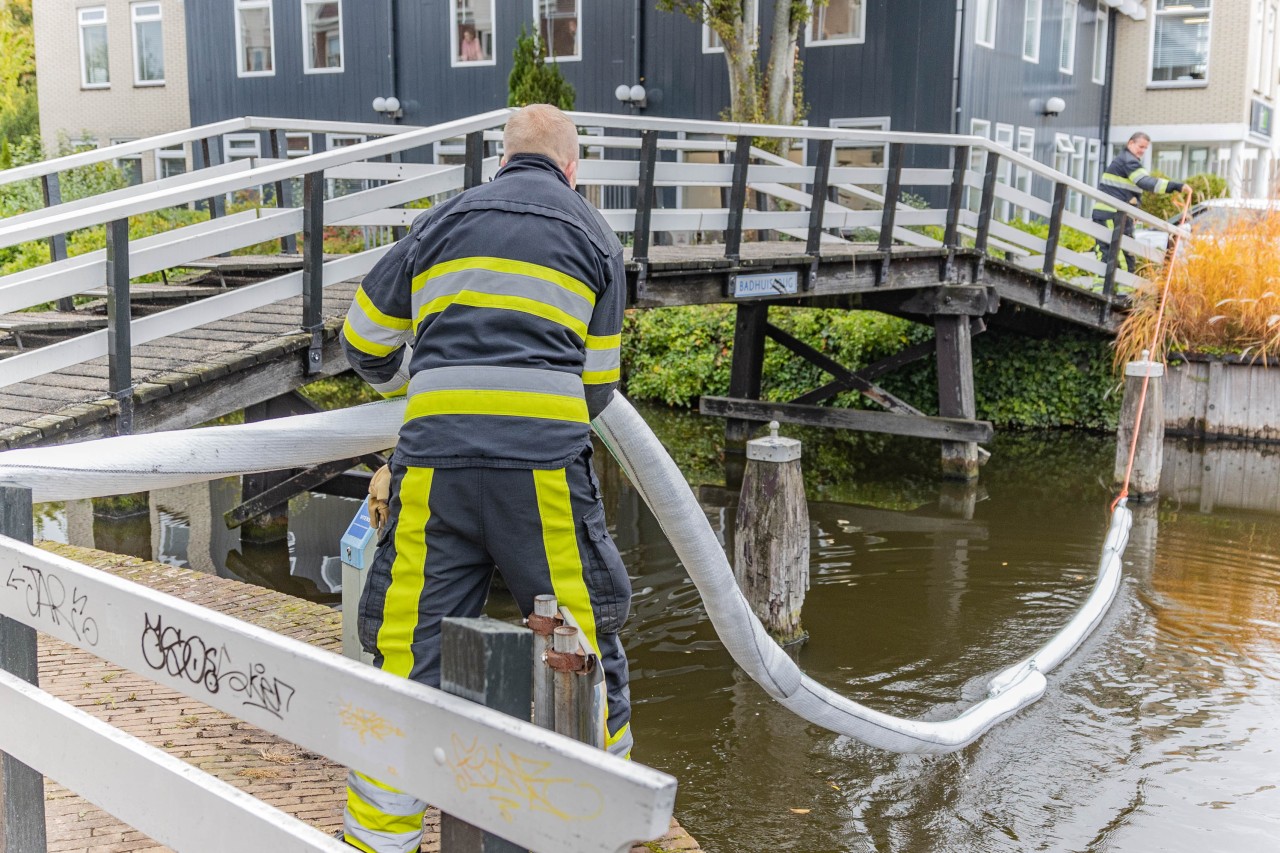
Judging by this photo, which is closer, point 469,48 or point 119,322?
point 119,322

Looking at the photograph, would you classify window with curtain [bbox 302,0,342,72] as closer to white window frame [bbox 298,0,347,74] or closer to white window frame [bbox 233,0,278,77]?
white window frame [bbox 298,0,347,74]

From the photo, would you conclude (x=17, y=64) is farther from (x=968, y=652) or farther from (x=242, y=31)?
(x=968, y=652)

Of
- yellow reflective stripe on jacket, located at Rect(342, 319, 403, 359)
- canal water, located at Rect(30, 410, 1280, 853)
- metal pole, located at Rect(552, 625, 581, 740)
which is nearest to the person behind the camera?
metal pole, located at Rect(552, 625, 581, 740)

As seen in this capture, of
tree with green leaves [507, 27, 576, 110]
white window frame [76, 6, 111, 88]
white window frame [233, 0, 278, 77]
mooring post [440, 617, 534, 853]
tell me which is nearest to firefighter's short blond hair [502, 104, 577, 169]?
mooring post [440, 617, 534, 853]

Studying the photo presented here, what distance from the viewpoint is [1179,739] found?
227 inches

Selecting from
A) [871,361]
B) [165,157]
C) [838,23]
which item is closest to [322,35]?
[165,157]

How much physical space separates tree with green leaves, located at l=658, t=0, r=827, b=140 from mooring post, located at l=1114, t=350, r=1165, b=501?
25.3ft

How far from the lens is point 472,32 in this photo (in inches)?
903

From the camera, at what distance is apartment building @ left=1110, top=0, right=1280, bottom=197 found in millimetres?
25000

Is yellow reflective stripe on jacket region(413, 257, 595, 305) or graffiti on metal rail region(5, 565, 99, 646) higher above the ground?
yellow reflective stripe on jacket region(413, 257, 595, 305)

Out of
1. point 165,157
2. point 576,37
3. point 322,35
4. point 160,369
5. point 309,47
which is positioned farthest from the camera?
point 165,157

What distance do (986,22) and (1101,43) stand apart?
6.50 metres

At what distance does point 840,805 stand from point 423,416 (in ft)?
10.1

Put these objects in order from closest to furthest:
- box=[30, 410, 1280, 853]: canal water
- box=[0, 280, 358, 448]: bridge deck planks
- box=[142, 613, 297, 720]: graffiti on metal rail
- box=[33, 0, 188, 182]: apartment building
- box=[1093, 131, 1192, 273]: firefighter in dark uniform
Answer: box=[142, 613, 297, 720]: graffiti on metal rail
box=[30, 410, 1280, 853]: canal water
box=[0, 280, 358, 448]: bridge deck planks
box=[1093, 131, 1192, 273]: firefighter in dark uniform
box=[33, 0, 188, 182]: apartment building
